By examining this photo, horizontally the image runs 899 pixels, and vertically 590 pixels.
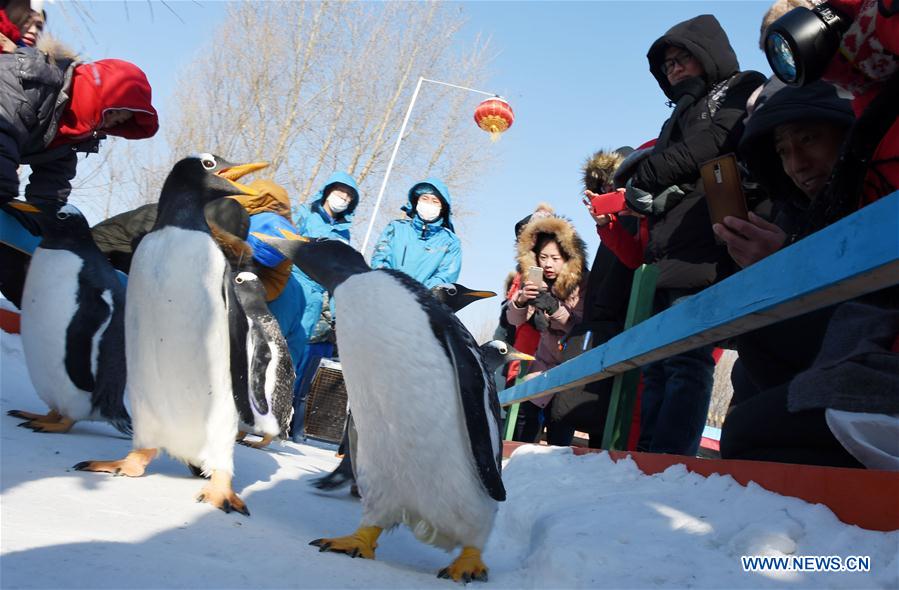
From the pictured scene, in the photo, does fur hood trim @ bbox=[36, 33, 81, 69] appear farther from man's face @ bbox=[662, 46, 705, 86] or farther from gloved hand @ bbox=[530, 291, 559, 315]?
gloved hand @ bbox=[530, 291, 559, 315]

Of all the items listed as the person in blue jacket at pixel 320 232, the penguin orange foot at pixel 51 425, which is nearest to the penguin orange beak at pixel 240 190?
the penguin orange foot at pixel 51 425

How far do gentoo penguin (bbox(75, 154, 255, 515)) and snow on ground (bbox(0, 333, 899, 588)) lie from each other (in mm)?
143

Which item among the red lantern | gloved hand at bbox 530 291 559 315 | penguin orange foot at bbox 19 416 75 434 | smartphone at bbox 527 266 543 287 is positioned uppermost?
the red lantern

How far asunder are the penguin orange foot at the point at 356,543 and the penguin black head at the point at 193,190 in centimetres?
131

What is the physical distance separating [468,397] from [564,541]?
1.58 ft

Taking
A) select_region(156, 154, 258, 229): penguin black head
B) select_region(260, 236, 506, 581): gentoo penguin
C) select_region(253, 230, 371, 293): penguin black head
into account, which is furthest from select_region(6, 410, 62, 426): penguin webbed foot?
select_region(260, 236, 506, 581): gentoo penguin

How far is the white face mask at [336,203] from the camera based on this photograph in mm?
6543

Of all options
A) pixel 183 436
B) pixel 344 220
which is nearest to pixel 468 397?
pixel 183 436

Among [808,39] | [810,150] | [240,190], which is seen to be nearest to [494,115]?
[240,190]

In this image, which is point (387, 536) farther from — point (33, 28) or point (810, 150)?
point (33, 28)

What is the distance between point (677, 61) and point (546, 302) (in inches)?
82.7

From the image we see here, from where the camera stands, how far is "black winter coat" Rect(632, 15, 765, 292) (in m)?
3.26

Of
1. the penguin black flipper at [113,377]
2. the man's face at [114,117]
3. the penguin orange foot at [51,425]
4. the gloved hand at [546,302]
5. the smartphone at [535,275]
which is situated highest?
the man's face at [114,117]

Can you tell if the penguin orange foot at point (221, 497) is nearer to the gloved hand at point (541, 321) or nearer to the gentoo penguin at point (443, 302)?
the gentoo penguin at point (443, 302)
